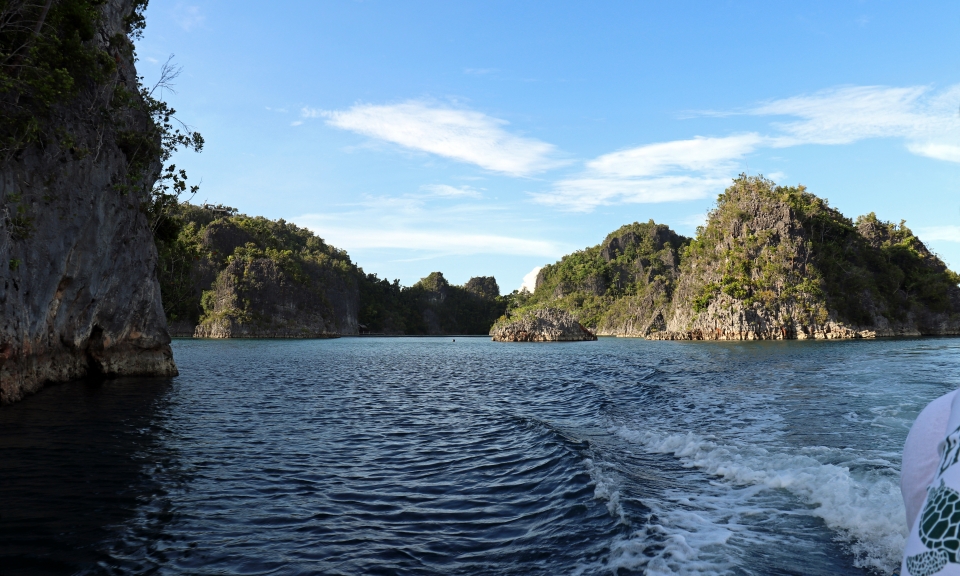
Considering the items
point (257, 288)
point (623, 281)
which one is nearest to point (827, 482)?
point (257, 288)

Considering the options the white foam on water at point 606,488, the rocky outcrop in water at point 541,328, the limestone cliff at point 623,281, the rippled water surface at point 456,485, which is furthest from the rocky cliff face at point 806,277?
the white foam on water at point 606,488

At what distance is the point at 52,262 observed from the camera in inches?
749

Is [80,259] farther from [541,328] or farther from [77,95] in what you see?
[541,328]

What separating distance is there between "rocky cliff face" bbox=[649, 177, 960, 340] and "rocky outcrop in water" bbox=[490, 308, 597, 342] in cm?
2240

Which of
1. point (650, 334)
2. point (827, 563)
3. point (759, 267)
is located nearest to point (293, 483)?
point (827, 563)

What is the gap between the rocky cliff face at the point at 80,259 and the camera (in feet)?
56.5

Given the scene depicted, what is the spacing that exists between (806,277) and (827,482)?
89805 mm

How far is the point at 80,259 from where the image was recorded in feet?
69.8

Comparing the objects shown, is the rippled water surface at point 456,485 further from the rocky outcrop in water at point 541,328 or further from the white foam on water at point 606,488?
the rocky outcrop in water at point 541,328

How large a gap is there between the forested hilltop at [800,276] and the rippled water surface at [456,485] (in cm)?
7313

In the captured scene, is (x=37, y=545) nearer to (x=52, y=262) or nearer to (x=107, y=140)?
(x=52, y=262)

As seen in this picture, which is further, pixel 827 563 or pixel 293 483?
pixel 293 483

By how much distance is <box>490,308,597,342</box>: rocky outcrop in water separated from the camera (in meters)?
103

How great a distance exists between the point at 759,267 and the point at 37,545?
99.9 metres
